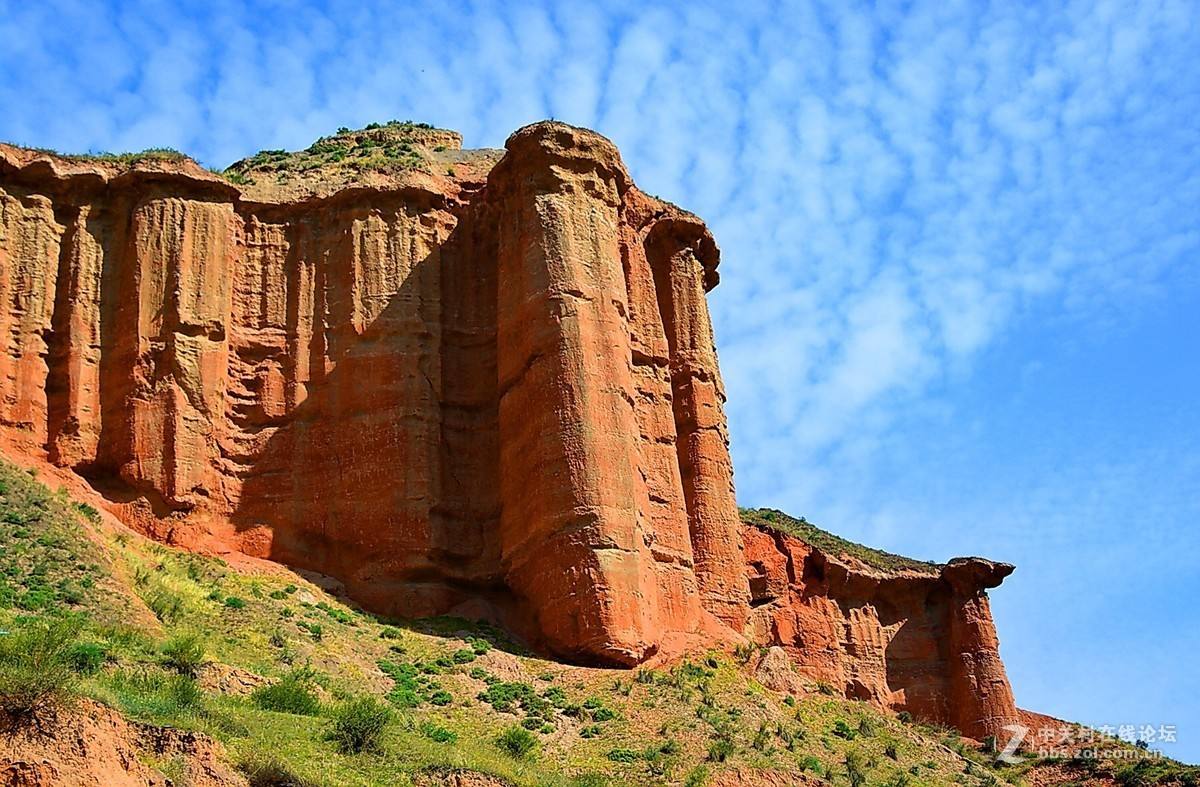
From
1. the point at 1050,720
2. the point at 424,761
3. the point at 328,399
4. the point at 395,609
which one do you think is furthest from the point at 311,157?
the point at 1050,720

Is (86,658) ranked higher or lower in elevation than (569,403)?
lower

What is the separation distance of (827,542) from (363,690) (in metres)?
27.9

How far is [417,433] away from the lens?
41.0 m

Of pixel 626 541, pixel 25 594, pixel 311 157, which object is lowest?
pixel 25 594

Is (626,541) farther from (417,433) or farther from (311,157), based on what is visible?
(311,157)

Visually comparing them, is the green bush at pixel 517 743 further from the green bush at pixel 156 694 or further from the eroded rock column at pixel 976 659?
the eroded rock column at pixel 976 659

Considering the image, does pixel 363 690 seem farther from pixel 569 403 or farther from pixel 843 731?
pixel 843 731

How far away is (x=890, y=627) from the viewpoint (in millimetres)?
55375

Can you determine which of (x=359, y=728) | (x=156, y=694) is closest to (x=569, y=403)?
(x=359, y=728)

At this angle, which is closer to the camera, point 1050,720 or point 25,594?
point 25,594

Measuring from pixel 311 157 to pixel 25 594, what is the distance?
64.5 feet

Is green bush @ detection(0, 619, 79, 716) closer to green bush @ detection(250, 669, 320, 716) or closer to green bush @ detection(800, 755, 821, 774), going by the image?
green bush @ detection(250, 669, 320, 716)

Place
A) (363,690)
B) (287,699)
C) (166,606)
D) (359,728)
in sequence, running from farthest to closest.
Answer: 1. (166,606)
2. (363,690)
3. (287,699)
4. (359,728)

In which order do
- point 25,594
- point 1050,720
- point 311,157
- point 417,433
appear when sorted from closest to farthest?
point 25,594 → point 417,433 → point 311,157 → point 1050,720
